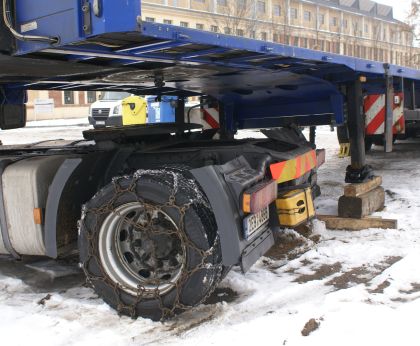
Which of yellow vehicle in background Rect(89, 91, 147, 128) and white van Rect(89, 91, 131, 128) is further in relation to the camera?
white van Rect(89, 91, 131, 128)

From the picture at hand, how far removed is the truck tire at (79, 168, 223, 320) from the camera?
324cm

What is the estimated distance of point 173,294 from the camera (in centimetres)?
333

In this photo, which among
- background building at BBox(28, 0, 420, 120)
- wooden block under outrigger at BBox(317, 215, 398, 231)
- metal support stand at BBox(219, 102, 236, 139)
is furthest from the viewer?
metal support stand at BBox(219, 102, 236, 139)

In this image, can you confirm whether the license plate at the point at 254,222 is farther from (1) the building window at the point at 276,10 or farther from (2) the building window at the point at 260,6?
(1) the building window at the point at 276,10

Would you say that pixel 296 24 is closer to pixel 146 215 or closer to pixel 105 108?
pixel 105 108

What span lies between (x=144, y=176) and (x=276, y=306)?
1265 mm

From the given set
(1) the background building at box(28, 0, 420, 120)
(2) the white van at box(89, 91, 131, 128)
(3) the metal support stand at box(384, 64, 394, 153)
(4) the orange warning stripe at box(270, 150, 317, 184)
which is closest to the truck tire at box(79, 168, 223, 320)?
(4) the orange warning stripe at box(270, 150, 317, 184)

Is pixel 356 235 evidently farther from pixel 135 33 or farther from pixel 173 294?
pixel 135 33

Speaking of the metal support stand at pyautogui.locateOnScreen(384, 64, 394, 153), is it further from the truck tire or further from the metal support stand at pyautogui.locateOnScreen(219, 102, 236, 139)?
the truck tire

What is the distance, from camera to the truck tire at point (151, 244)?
324 centimetres

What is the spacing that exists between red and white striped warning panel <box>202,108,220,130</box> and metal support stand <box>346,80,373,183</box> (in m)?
2.13

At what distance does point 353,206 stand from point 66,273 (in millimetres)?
3063

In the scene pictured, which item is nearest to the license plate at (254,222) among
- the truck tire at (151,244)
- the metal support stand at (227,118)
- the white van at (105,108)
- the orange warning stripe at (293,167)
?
the truck tire at (151,244)

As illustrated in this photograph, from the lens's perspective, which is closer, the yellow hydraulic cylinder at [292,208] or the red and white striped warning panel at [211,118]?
the yellow hydraulic cylinder at [292,208]
